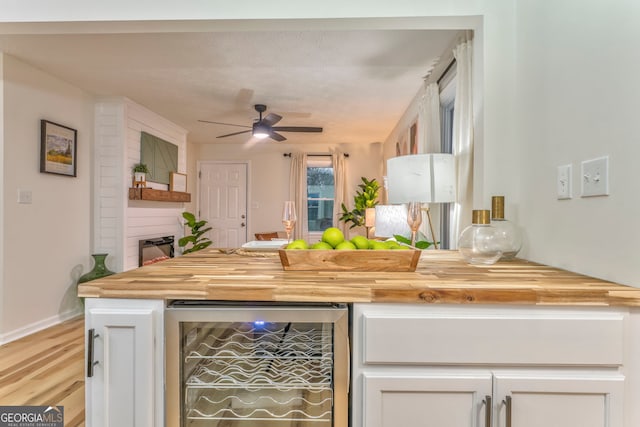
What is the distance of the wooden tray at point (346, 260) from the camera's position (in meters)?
1.20

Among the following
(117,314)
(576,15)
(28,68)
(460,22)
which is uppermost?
(28,68)

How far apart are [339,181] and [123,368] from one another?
5.77 m

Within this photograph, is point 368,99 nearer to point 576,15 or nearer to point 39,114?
point 576,15

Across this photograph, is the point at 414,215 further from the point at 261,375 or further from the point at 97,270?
the point at 97,270

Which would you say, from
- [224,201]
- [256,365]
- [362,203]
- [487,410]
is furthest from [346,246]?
[224,201]

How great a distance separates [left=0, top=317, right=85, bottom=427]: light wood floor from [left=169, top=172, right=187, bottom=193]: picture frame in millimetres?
2457

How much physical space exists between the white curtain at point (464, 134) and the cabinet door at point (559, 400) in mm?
1458

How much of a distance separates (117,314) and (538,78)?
170 centimetres

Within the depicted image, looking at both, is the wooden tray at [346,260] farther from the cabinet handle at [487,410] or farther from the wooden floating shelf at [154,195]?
the wooden floating shelf at [154,195]

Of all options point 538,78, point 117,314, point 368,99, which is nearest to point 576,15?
point 538,78

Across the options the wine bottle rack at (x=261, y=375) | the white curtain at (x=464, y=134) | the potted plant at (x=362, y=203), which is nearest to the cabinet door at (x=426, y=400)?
the wine bottle rack at (x=261, y=375)

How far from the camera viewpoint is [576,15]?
1225 mm

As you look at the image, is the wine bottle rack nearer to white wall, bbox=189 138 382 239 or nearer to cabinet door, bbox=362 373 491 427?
cabinet door, bbox=362 373 491 427

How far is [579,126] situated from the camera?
1.21 m
